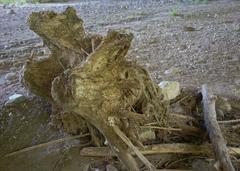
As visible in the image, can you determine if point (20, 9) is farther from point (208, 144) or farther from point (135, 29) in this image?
point (208, 144)

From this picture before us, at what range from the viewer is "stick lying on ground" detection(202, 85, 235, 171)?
71.7 inches

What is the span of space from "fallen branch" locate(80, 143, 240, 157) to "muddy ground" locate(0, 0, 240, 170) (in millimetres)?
117

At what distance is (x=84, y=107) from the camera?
186 centimetres

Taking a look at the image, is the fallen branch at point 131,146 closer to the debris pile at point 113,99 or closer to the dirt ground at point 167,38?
the debris pile at point 113,99

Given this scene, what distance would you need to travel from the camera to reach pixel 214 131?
207 cm

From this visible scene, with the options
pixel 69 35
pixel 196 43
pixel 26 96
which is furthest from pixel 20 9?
pixel 69 35

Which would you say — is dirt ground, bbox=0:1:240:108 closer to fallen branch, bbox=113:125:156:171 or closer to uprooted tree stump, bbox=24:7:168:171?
uprooted tree stump, bbox=24:7:168:171

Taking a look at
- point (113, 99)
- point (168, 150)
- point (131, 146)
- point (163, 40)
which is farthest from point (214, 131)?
point (163, 40)

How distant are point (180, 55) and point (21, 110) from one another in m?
1.66

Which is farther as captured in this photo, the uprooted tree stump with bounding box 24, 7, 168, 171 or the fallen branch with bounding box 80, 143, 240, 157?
the fallen branch with bounding box 80, 143, 240, 157

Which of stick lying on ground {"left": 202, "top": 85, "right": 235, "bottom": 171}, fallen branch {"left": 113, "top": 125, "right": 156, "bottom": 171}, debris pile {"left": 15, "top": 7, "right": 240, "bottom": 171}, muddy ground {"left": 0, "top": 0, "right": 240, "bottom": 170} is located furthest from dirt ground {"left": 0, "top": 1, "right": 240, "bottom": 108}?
fallen branch {"left": 113, "top": 125, "right": 156, "bottom": 171}

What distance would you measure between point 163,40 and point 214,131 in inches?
78.1

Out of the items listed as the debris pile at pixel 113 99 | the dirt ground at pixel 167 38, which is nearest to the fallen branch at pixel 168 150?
the debris pile at pixel 113 99

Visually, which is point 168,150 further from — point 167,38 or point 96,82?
point 167,38
